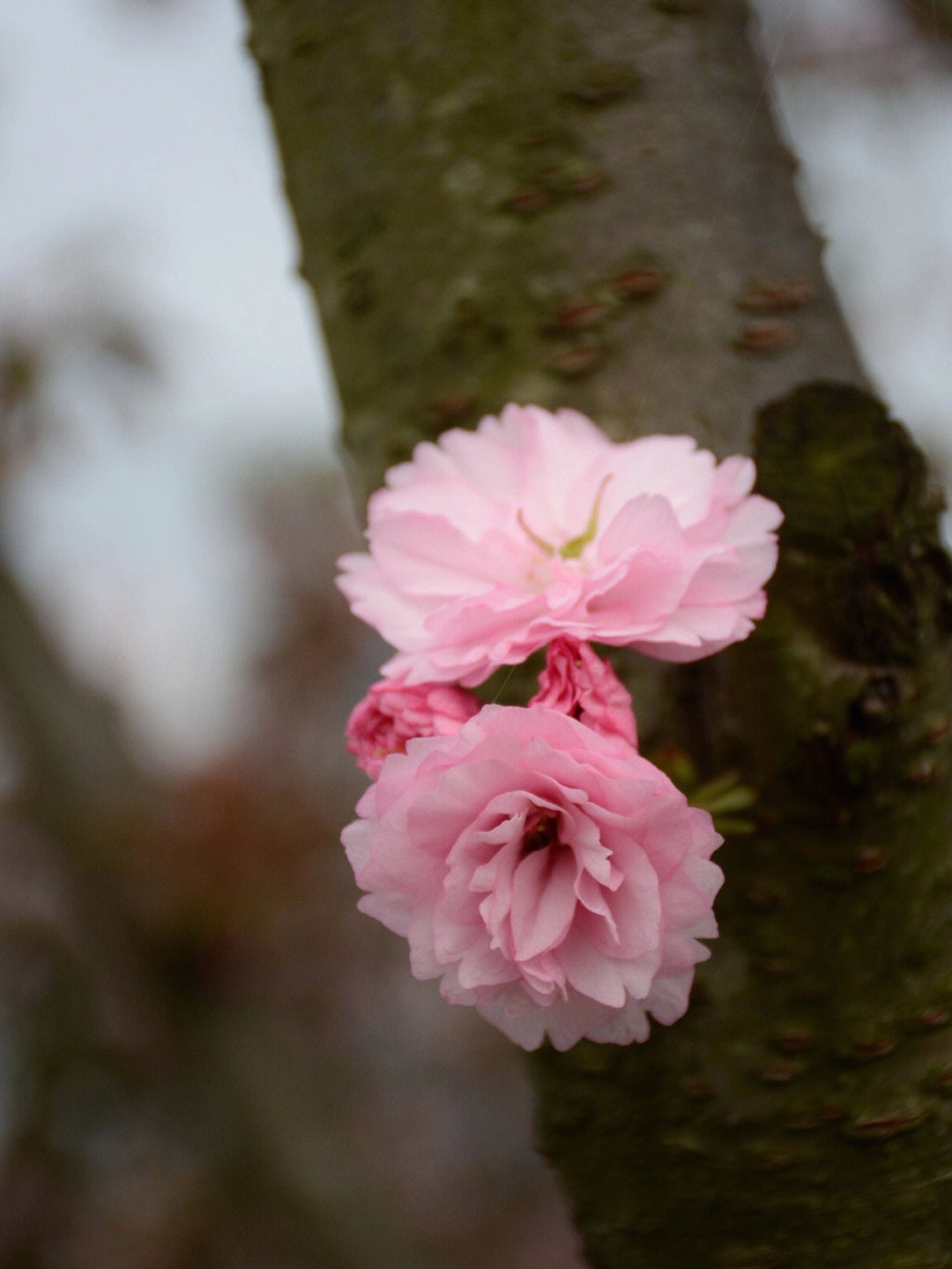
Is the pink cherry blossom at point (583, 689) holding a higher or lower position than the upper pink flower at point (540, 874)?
higher

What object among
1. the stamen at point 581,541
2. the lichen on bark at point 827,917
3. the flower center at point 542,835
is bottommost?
the lichen on bark at point 827,917

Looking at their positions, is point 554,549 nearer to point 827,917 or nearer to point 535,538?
point 535,538

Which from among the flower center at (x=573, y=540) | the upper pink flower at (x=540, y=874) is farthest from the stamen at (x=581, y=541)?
the upper pink flower at (x=540, y=874)

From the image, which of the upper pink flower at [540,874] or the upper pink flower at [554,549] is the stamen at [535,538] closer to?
the upper pink flower at [554,549]

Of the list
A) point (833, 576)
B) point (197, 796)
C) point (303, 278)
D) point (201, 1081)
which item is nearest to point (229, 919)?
point (201, 1081)

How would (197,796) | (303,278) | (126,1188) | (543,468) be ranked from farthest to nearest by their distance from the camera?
(126,1188)
(197,796)
(303,278)
(543,468)

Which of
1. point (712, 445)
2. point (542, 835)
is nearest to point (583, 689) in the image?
point (542, 835)

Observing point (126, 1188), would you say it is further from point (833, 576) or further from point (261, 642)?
point (833, 576)
